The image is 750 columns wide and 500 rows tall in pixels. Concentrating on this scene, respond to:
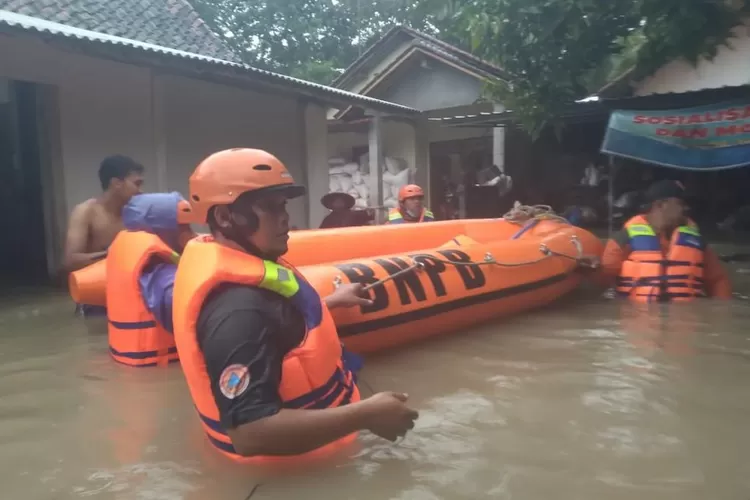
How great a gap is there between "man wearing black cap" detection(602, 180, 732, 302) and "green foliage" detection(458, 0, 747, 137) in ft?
3.57

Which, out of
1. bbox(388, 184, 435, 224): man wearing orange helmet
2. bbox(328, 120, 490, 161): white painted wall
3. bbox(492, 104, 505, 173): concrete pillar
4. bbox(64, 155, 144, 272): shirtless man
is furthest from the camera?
bbox(328, 120, 490, 161): white painted wall

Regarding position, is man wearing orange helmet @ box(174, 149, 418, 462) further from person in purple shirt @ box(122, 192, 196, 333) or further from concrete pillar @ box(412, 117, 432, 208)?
concrete pillar @ box(412, 117, 432, 208)

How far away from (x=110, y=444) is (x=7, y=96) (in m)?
7.48

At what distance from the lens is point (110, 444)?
277 centimetres

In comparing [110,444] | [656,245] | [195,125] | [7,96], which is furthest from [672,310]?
[7,96]

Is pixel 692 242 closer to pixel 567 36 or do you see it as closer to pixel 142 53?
pixel 567 36

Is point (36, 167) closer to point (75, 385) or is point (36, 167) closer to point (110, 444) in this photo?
point (75, 385)

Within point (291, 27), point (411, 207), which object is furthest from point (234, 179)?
point (291, 27)

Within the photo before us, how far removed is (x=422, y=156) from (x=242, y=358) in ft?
39.9

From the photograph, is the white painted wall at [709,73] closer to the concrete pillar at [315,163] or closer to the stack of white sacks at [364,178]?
the concrete pillar at [315,163]

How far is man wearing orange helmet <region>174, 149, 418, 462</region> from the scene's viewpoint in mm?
1898

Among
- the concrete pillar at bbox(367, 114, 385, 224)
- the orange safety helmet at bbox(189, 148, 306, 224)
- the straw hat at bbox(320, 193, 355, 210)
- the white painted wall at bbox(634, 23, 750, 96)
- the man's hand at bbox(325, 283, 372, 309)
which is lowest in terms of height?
the man's hand at bbox(325, 283, 372, 309)

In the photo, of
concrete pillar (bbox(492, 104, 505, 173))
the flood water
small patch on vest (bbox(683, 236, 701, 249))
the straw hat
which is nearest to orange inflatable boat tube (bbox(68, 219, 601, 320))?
the flood water

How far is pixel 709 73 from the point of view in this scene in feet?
29.1
